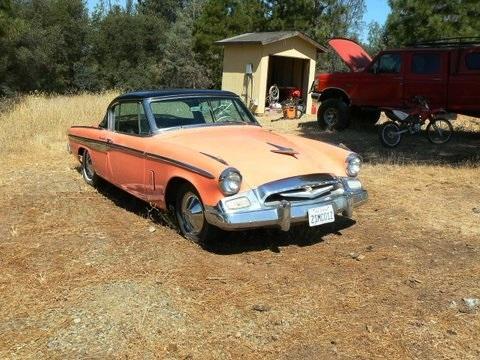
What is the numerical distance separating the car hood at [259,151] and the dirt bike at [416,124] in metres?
5.87

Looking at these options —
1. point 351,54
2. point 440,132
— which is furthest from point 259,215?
point 351,54

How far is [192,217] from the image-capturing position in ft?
16.5

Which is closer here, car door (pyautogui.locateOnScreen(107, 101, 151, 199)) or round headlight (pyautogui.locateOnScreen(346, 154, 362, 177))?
Result: round headlight (pyautogui.locateOnScreen(346, 154, 362, 177))

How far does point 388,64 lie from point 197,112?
25.4ft

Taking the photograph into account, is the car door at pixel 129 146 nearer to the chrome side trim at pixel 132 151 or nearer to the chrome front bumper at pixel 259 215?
the chrome side trim at pixel 132 151

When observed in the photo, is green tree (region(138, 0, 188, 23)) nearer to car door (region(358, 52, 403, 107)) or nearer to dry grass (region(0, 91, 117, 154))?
dry grass (region(0, 91, 117, 154))

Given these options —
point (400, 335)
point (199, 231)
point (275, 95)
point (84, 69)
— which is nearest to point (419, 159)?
point (199, 231)

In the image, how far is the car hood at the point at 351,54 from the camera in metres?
13.6

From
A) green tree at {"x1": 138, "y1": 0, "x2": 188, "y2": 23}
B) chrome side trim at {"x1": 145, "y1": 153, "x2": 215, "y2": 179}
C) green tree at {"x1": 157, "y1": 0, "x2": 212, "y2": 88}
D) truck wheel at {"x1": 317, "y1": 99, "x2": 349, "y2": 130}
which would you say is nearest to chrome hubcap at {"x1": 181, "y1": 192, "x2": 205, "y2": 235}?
chrome side trim at {"x1": 145, "y1": 153, "x2": 215, "y2": 179}

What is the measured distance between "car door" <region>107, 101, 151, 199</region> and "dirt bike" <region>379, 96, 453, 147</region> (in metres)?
6.64

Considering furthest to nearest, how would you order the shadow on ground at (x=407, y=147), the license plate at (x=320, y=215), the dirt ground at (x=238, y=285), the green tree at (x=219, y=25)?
the green tree at (x=219, y=25) < the shadow on ground at (x=407, y=147) < the license plate at (x=320, y=215) < the dirt ground at (x=238, y=285)

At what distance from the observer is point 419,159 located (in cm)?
995

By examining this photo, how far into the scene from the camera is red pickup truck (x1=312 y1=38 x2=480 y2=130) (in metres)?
11.4

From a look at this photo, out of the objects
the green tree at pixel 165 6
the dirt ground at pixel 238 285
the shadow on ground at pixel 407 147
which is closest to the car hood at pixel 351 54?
the shadow on ground at pixel 407 147
